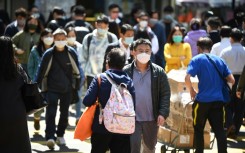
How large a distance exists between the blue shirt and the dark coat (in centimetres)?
327

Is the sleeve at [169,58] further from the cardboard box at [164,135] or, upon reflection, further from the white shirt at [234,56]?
the cardboard box at [164,135]

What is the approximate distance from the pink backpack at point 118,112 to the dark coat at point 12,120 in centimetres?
124

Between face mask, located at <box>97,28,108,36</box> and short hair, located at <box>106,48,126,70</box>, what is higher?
short hair, located at <box>106,48,126,70</box>

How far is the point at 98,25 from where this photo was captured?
1417 centimetres

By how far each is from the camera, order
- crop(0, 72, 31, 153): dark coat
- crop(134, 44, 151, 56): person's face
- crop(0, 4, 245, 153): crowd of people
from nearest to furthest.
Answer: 1. crop(0, 72, 31, 153): dark coat
2. crop(0, 4, 245, 153): crowd of people
3. crop(134, 44, 151, 56): person's face

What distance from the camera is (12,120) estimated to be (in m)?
7.79

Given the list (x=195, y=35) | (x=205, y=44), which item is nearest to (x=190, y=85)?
(x=205, y=44)

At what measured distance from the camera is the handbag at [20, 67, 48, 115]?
25.9 feet

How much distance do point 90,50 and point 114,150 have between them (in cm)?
539

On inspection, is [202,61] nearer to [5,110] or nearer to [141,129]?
[141,129]

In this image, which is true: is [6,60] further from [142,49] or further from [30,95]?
[142,49]

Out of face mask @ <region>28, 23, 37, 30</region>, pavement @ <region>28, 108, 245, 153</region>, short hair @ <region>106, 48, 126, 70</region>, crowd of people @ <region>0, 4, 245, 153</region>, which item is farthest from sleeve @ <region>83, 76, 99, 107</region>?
face mask @ <region>28, 23, 37, 30</region>

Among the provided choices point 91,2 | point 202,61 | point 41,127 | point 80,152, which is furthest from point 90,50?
point 91,2

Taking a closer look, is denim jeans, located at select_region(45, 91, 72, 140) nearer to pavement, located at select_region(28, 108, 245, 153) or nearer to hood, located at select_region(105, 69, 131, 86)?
pavement, located at select_region(28, 108, 245, 153)
